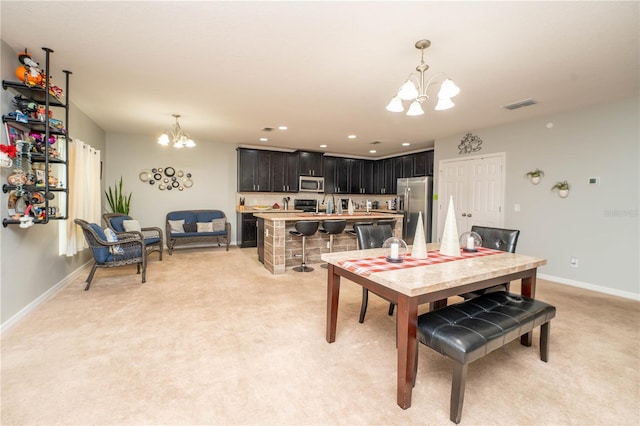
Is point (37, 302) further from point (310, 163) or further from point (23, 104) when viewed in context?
point (310, 163)

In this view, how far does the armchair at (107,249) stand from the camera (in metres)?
3.52

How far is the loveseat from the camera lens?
5.92 m

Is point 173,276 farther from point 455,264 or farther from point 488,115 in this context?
point 488,115

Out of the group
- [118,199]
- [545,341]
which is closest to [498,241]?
[545,341]

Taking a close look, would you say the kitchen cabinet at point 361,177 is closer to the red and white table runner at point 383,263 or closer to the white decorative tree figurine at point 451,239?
the white decorative tree figurine at point 451,239

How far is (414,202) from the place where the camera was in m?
6.72

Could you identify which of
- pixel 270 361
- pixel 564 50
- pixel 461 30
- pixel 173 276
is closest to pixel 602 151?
pixel 564 50

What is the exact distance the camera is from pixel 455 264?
209 centimetres

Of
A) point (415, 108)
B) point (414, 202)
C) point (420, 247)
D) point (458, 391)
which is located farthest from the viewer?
point (414, 202)

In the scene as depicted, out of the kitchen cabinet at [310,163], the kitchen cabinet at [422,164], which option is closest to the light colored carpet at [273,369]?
the kitchen cabinet at [422,164]

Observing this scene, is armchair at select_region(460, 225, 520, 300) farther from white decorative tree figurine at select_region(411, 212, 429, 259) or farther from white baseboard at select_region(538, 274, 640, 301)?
white baseboard at select_region(538, 274, 640, 301)

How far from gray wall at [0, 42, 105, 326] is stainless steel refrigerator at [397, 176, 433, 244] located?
5840mm

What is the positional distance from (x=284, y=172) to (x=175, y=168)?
8.12 ft

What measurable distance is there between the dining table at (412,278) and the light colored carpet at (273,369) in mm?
268
